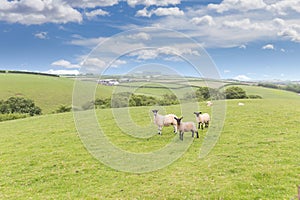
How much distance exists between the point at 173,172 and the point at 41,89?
99.6m

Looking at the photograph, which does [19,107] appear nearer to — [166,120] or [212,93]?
[212,93]

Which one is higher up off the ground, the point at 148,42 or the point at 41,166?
the point at 148,42

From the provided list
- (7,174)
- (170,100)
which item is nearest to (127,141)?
(7,174)

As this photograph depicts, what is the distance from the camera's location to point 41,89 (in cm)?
10350

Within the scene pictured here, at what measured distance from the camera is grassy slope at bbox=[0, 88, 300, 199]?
1116cm

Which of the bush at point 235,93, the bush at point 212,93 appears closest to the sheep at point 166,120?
the bush at point 212,93

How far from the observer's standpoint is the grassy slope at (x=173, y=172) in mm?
11164

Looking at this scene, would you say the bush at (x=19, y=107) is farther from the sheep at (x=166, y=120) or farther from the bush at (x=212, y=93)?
the sheep at (x=166, y=120)

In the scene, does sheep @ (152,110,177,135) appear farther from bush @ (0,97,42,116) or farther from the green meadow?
bush @ (0,97,42,116)

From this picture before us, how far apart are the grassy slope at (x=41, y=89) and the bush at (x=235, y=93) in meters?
47.1

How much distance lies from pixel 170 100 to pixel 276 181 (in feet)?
127

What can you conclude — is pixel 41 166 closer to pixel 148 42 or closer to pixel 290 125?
pixel 148 42

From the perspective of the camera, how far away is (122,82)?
15.1 metres

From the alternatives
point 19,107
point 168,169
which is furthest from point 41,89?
point 168,169
